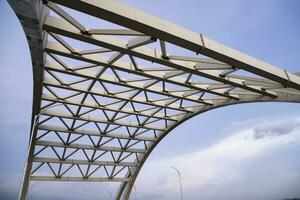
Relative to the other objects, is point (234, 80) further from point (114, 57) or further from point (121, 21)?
point (121, 21)

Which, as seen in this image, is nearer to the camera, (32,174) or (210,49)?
(210,49)

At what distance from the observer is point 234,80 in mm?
16594

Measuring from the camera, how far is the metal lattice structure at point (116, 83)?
11242mm

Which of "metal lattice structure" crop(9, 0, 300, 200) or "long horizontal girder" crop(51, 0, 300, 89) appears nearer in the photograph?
"long horizontal girder" crop(51, 0, 300, 89)

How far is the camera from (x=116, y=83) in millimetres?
19828

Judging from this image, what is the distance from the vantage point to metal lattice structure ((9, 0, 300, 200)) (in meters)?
11.2

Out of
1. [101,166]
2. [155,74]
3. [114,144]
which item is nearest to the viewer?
[155,74]

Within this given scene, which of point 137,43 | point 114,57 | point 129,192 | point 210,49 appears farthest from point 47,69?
point 129,192

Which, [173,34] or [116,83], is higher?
[116,83]

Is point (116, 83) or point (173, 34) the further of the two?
point (116, 83)

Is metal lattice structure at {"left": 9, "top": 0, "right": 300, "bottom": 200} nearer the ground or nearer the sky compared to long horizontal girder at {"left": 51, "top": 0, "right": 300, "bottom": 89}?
nearer the sky

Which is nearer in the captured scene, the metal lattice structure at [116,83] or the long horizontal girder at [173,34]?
the long horizontal girder at [173,34]

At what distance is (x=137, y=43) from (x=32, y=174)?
33.7 metres

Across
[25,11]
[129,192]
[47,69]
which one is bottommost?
[129,192]
